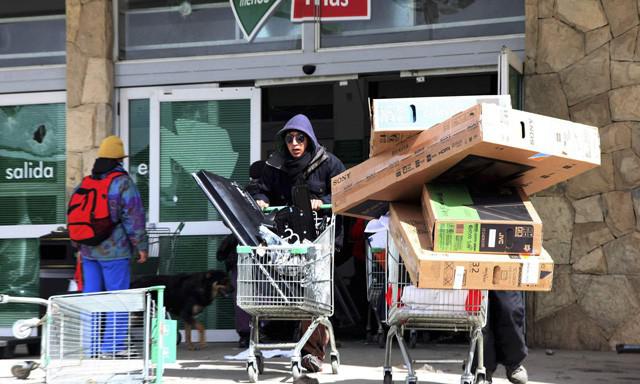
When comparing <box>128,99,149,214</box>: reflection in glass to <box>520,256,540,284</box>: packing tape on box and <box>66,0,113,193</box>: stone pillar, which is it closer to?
<box>66,0,113,193</box>: stone pillar

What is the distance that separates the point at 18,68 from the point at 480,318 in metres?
6.44

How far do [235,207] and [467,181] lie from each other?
2166mm

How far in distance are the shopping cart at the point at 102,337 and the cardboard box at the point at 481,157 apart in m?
1.46

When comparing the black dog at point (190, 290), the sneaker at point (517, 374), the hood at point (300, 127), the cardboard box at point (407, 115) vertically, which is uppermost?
the hood at point (300, 127)

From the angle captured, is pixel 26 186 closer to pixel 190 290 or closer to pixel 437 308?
pixel 190 290

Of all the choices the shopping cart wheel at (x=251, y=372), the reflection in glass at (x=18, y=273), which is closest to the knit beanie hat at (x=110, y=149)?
the reflection in glass at (x=18, y=273)

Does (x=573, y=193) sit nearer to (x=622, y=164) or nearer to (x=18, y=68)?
(x=622, y=164)

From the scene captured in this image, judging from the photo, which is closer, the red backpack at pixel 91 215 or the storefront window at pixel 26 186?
the red backpack at pixel 91 215

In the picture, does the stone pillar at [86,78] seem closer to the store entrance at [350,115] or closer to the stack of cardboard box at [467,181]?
the store entrance at [350,115]

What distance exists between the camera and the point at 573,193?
364 inches

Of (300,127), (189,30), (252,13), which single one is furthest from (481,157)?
(189,30)

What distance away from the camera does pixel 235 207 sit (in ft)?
24.2

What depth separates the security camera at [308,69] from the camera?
10.0 meters

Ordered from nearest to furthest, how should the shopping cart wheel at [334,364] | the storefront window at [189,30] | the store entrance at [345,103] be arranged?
the shopping cart wheel at [334,364] → the storefront window at [189,30] → the store entrance at [345,103]
